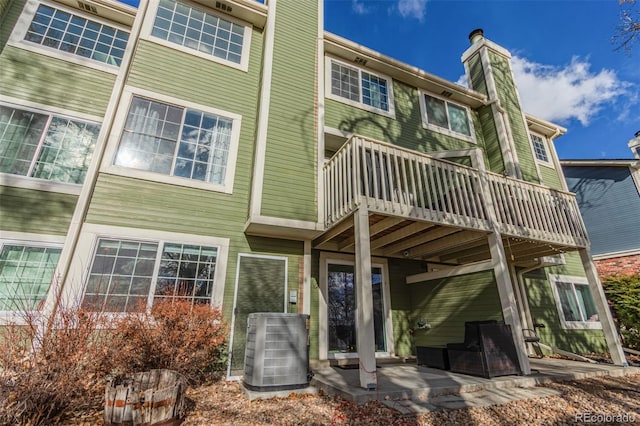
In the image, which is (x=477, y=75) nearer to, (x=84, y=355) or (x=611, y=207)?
(x=611, y=207)

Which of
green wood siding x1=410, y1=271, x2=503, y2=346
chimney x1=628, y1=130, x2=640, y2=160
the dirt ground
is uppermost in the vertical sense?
chimney x1=628, y1=130, x2=640, y2=160

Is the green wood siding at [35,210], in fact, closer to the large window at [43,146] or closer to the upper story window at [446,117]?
the large window at [43,146]

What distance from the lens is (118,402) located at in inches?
110

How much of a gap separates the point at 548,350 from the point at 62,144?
1266 cm

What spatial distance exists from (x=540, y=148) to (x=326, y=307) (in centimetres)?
1118

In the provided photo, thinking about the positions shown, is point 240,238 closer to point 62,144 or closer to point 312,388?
point 312,388

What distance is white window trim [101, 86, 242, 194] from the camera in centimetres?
554

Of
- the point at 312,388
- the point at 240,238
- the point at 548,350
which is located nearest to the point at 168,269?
the point at 240,238

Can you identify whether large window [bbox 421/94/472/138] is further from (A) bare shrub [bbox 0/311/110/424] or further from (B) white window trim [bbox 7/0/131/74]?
(A) bare shrub [bbox 0/311/110/424]

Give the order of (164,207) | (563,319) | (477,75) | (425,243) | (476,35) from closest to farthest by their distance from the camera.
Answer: (164,207) < (425,243) < (563,319) < (477,75) < (476,35)

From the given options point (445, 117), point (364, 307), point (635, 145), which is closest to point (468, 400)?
point (364, 307)

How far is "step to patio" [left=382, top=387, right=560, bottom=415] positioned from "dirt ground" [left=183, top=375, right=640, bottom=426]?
0.08 meters

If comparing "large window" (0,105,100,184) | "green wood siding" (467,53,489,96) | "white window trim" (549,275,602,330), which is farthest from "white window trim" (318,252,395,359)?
"green wood siding" (467,53,489,96)

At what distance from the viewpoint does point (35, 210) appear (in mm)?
5031
